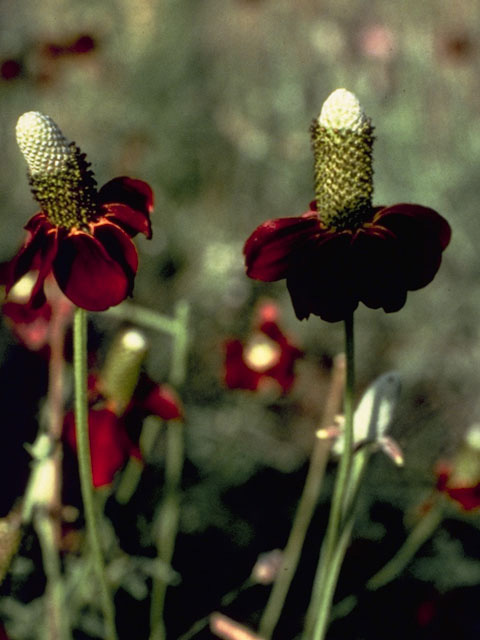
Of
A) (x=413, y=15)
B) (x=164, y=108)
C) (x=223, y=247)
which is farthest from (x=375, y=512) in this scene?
(x=413, y=15)

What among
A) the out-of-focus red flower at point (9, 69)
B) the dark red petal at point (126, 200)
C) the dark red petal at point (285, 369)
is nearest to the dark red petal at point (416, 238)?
the dark red petal at point (126, 200)

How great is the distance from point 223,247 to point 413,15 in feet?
6.56

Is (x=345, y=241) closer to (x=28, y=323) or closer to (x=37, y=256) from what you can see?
(x=37, y=256)

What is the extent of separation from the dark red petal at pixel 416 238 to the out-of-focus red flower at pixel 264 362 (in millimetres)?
723

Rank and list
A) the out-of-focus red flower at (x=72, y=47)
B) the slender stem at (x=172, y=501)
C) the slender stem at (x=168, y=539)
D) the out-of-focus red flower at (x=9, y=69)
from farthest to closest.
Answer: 1. the out-of-focus red flower at (x=72, y=47)
2. the out-of-focus red flower at (x=9, y=69)
3. the slender stem at (x=168, y=539)
4. the slender stem at (x=172, y=501)

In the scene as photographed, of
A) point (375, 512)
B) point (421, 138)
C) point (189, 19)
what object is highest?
point (189, 19)

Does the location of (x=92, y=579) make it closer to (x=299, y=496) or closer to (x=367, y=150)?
(x=299, y=496)

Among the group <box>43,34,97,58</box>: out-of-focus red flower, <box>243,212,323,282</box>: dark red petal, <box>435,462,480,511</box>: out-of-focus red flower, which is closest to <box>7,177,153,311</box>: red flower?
<box>243,212,323,282</box>: dark red petal

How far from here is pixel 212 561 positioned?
5.73ft

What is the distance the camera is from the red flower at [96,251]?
79 cm

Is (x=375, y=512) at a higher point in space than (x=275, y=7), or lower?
lower

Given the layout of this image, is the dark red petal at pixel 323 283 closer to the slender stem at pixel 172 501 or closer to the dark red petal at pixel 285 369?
the slender stem at pixel 172 501

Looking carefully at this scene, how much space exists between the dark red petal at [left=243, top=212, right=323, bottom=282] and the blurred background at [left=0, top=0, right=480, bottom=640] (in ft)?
2.44

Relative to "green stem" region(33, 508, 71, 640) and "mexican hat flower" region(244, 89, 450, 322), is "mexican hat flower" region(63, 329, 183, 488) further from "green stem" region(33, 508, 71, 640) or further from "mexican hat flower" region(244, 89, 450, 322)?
"mexican hat flower" region(244, 89, 450, 322)
